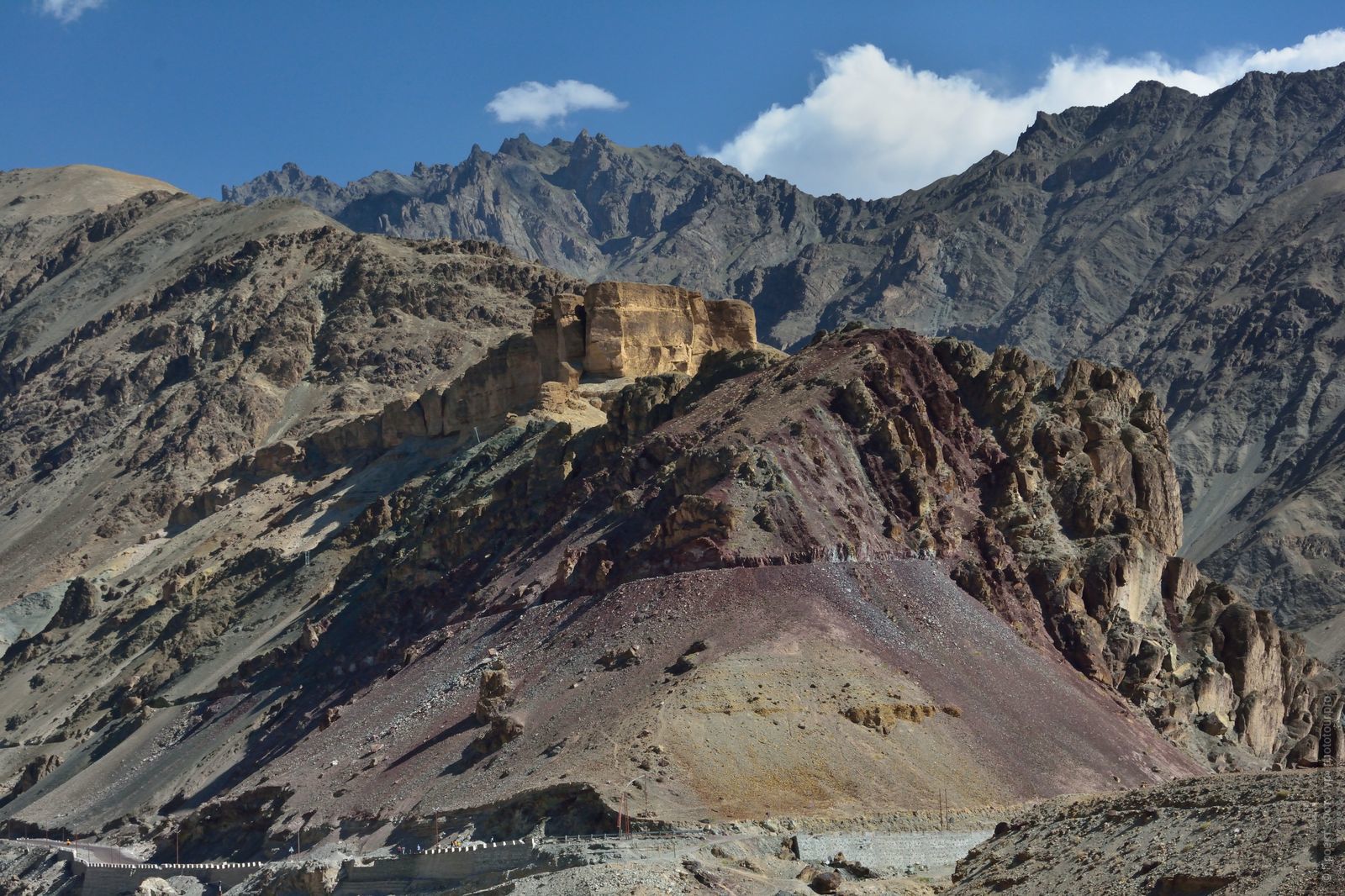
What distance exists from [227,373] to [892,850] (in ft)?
423

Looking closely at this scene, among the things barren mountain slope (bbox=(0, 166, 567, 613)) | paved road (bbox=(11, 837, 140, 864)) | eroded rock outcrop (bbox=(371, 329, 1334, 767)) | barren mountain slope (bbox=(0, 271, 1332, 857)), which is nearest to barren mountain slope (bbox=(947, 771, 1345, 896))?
barren mountain slope (bbox=(0, 271, 1332, 857))

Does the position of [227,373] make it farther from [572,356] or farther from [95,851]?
[95,851]

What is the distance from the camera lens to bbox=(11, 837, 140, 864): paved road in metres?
83.2

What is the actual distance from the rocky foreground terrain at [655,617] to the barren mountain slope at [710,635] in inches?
7.7

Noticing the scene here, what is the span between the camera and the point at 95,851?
86125 millimetres

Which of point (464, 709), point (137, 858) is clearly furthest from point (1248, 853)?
point (137, 858)

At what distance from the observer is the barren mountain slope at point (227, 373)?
162750 mm

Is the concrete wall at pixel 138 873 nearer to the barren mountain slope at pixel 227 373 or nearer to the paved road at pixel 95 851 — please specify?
the paved road at pixel 95 851

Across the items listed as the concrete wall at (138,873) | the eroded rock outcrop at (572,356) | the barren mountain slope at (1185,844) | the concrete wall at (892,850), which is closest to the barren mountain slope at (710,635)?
the eroded rock outcrop at (572,356)

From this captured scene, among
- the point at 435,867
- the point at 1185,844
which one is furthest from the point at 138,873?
the point at 1185,844

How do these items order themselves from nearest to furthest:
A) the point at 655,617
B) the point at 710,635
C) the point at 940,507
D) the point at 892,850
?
the point at 892,850, the point at 710,635, the point at 655,617, the point at 940,507

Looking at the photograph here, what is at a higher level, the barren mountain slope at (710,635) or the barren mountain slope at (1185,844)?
the barren mountain slope at (710,635)

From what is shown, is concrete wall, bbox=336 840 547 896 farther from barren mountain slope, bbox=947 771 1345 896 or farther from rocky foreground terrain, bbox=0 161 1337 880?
barren mountain slope, bbox=947 771 1345 896

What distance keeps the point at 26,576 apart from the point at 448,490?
56482mm
